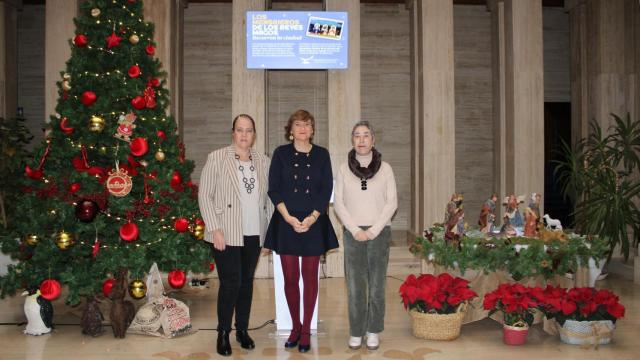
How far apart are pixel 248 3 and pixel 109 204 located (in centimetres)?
381

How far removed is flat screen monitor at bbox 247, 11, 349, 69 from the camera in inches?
273

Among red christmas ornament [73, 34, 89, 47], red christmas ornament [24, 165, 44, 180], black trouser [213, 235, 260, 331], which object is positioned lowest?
black trouser [213, 235, 260, 331]

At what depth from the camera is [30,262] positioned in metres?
4.44

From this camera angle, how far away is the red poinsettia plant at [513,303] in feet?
12.9

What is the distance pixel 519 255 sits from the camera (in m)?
4.16

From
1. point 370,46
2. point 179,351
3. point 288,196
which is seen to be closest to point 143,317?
point 179,351

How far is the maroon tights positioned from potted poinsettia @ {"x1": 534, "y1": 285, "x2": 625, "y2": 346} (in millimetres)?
1735

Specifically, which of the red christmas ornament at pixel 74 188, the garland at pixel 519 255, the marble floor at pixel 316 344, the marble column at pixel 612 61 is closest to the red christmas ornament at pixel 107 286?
the marble floor at pixel 316 344

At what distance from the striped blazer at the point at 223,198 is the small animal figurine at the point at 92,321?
156cm

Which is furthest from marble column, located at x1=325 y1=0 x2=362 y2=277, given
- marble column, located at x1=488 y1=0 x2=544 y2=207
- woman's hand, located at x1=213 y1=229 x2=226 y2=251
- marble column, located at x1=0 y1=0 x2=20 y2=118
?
marble column, located at x1=0 y1=0 x2=20 y2=118

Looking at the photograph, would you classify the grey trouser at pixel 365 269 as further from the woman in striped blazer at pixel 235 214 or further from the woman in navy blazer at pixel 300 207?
the woman in striped blazer at pixel 235 214

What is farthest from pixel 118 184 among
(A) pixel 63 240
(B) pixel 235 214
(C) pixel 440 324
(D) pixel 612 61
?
(D) pixel 612 61

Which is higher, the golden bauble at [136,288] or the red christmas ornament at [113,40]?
the red christmas ornament at [113,40]

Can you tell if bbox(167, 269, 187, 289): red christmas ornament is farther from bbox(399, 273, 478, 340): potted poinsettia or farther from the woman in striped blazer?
bbox(399, 273, 478, 340): potted poinsettia
